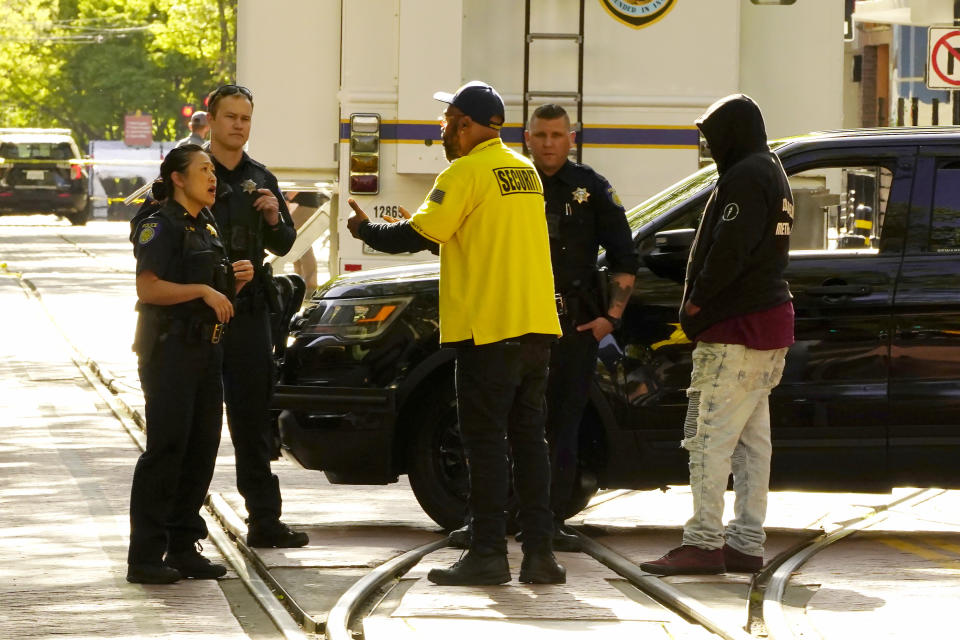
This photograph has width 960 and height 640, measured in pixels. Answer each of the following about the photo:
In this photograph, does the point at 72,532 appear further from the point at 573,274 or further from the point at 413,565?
the point at 573,274

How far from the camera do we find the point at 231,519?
29.2 feet

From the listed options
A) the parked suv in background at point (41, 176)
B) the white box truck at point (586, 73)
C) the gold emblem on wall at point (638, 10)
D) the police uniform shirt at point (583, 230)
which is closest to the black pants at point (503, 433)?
the police uniform shirt at point (583, 230)

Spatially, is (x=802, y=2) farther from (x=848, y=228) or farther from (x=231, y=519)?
(x=231, y=519)

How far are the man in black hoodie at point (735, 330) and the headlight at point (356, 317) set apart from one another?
1.43 metres

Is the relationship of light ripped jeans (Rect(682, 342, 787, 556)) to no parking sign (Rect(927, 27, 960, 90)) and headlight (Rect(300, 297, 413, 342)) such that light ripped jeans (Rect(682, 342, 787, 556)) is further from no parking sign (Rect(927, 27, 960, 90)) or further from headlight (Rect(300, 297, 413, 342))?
no parking sign (Rect(927, 27, 960, 90))

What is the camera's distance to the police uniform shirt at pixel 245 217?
26.3 feet

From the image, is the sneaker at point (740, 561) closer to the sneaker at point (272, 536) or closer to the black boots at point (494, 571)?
the black boots at point (494, 571)

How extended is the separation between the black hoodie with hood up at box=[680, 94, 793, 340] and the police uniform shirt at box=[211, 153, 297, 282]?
1749 mm

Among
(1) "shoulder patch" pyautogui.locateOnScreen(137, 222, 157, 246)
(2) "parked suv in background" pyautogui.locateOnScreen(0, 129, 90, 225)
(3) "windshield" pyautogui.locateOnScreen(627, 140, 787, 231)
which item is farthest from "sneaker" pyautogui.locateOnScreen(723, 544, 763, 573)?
(2) "parked suv in background" pyautogui.locateOnScreen(0, 129, 90, 225)

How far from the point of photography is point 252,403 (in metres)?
8.13

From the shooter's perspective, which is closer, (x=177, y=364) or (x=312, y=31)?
(x=177, y=364)

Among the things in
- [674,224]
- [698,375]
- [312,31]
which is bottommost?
[698,375]

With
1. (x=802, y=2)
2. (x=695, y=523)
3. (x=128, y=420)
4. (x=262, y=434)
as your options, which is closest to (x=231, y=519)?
(x=262, y=434)

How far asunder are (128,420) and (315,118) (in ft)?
7.68
